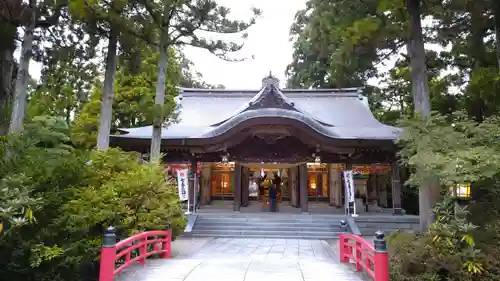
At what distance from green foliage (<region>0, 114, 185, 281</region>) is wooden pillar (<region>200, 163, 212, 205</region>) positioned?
35.6 ft

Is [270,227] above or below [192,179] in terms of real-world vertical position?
below

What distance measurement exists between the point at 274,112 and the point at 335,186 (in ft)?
20.7

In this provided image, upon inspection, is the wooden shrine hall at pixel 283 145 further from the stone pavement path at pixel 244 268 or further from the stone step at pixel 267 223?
the stone pavement path at pixel 244 268

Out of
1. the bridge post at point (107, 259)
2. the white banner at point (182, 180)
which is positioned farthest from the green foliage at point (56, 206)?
the white banner at point (182, 180)

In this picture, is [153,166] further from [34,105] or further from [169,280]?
[34,105]

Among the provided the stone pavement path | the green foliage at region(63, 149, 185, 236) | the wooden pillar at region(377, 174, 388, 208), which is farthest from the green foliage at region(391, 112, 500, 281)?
the wooden pillar at region(377, 174, 388, 208)

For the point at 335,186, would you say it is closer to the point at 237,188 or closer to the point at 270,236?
the point at 237,188

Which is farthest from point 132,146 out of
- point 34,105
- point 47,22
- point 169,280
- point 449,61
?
point 449,61

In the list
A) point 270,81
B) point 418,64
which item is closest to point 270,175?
point 270,81

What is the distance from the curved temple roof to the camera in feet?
45.4

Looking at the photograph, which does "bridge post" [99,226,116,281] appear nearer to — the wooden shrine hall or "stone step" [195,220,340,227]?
"stone step" [195,220,340,227]

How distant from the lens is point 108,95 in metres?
9.84

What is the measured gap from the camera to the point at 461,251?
20.0 ft

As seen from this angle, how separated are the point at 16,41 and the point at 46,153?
3954mm
